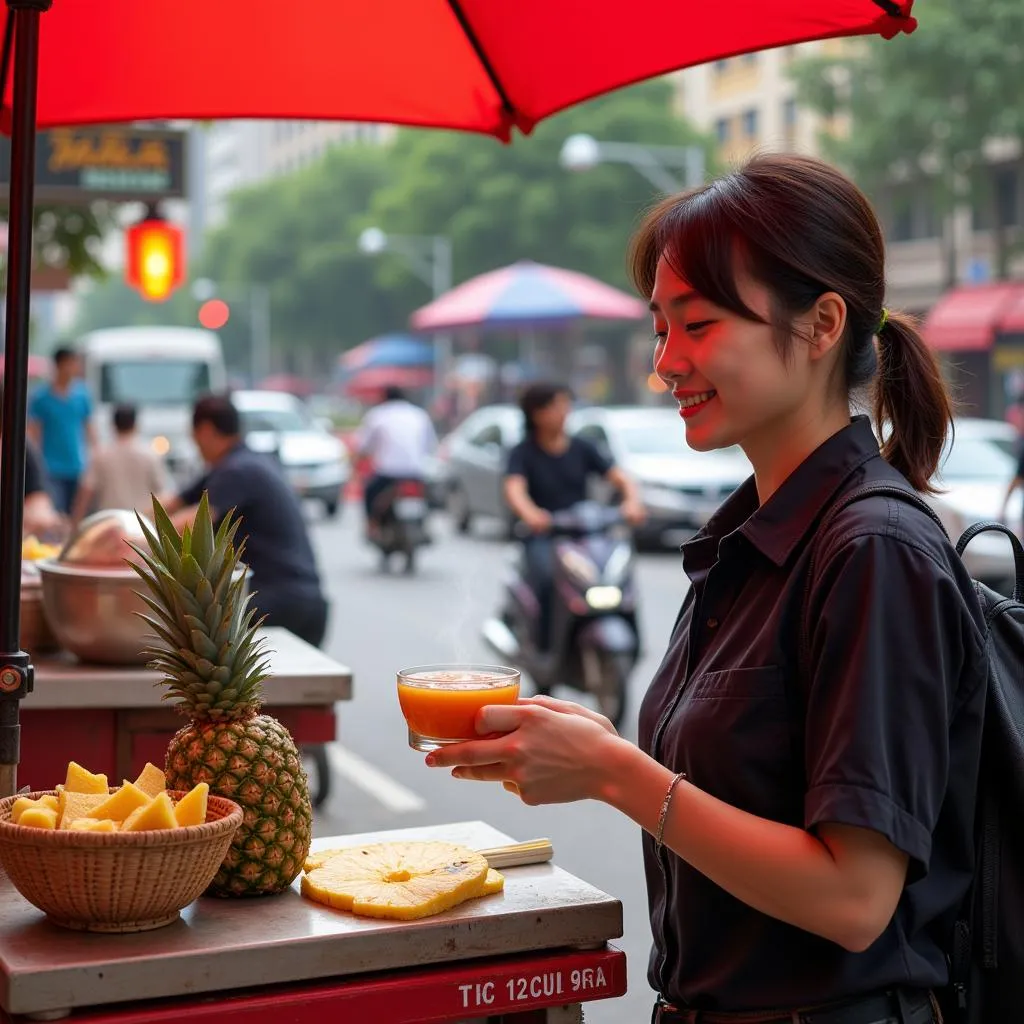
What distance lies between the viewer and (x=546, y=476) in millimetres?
8781

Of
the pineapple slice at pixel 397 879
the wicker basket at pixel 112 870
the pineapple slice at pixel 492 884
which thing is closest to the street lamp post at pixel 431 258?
the pineapple slice at pixel 397 879

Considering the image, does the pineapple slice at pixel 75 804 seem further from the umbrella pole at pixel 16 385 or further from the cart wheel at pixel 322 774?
the cart wheel at pixel 322 774

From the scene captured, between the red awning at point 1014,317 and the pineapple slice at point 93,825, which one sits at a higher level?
the red awning at point 1014,317

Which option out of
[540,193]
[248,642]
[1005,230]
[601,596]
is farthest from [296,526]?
[540,193]

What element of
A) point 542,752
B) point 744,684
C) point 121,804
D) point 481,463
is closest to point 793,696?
point 744,684

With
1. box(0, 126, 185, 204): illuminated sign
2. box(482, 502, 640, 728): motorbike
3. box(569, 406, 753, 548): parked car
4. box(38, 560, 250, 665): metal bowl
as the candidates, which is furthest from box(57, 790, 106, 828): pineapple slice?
box(569, 406, 753, 548): parked car

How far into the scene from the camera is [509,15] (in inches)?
118

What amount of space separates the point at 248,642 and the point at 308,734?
6.79 ft

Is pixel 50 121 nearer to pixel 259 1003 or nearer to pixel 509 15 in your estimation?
pixel 509 15

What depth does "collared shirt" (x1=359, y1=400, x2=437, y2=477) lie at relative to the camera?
16.1 metres

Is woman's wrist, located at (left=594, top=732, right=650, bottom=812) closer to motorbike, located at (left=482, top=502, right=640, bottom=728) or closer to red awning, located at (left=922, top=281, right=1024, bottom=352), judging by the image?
motorbike, located at (left=482, top=502, right=640, bottom=728)

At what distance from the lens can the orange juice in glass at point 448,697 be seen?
2.15 metres

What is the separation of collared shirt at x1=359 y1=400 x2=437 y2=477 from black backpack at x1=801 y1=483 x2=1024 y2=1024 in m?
14.1

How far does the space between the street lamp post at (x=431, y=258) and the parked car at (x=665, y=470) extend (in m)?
28.4
